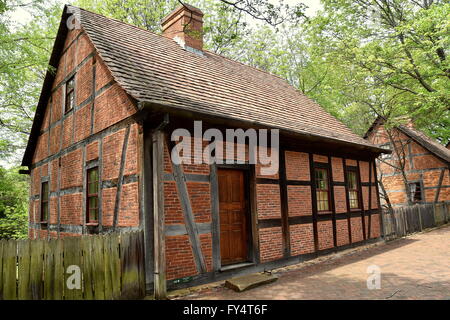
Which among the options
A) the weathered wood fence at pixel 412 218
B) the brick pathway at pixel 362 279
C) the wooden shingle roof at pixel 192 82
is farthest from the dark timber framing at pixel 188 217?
the weathered wood fence at pixel 412 218

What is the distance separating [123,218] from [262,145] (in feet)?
12.3

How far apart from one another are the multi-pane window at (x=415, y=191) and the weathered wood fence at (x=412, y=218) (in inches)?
106

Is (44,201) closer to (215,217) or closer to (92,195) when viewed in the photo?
(92,195)

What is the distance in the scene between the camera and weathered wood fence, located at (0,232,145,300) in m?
4.33

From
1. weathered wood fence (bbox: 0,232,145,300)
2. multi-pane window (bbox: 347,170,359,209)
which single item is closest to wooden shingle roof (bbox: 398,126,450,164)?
multi-pane window (bbox: 347,170,359,209)

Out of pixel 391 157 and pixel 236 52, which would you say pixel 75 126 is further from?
pixel 391 157

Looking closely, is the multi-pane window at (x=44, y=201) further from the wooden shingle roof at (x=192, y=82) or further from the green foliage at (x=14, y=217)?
the green foliage at (x=14, y=217)

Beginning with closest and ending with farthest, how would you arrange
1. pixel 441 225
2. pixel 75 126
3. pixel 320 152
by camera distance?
pixel 75 126
pixel 320 152
pixel 441 225

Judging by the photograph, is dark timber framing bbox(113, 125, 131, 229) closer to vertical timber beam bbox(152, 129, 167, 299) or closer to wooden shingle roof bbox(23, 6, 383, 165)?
vertical timber beam bbox(152, 129, 167, 299)

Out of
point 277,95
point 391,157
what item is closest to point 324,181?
point 277,95

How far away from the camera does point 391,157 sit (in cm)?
2003

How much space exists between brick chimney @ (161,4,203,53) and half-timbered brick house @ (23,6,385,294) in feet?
0.15

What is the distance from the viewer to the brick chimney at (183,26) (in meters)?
10.8

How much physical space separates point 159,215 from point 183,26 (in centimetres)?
759
